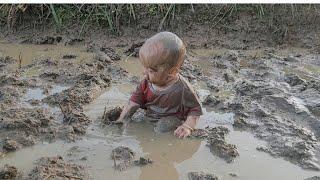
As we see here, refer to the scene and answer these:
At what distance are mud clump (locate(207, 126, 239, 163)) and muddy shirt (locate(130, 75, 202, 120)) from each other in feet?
0.70

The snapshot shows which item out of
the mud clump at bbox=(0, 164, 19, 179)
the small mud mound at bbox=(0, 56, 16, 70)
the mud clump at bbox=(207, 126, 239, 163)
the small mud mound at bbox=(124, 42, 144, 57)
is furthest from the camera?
the small mud mound at bbox=(124, 42, 144, 57)

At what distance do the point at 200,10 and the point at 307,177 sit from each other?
388 cm

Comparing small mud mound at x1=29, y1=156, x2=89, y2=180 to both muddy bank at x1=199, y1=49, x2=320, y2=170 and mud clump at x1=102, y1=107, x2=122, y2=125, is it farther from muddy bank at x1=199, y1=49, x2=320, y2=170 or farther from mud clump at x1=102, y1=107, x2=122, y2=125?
muddy bank at x1=199, y1=49, x2=320, y2=170

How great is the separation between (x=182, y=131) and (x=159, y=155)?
36 cm

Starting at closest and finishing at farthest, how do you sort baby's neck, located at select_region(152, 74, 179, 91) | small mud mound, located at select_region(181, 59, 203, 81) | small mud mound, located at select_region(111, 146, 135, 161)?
small mud mound, located at select_region(111, 146, 135, 161) < baby's neck, located at select_region(152, 74, 179, 91) < small mud mound, located at select_region(181, 59, 203, 81)

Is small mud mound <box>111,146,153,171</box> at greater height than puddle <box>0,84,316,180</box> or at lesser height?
greater

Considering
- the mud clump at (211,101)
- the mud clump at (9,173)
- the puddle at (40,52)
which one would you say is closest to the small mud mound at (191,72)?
the mud clump at (211,101)

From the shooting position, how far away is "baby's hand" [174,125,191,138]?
4.44 metres

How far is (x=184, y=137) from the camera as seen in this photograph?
14.6 feet

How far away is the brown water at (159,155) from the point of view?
390cm

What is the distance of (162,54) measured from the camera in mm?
4188

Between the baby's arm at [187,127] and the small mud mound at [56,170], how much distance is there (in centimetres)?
93

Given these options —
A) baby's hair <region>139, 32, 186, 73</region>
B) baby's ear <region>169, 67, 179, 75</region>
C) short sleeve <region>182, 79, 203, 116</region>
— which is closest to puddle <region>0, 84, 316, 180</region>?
short sleeve <region>182, 79, 203, 116</region>

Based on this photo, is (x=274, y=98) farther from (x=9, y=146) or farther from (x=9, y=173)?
(x=9, y=173)
